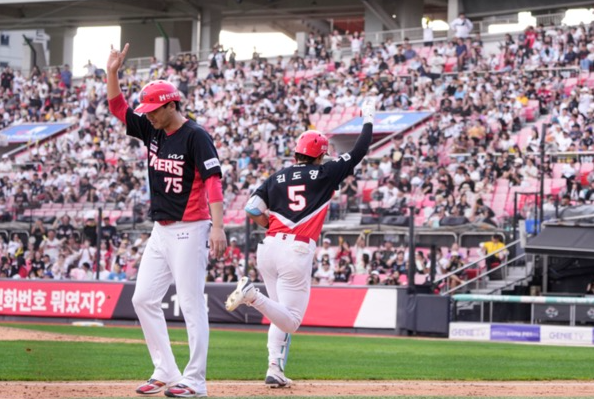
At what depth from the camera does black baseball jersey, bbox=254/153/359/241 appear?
941 cm

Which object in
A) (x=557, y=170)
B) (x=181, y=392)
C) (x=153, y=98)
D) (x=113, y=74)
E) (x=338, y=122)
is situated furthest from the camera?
(x=338, y=122)

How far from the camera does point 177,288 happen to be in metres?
8.26

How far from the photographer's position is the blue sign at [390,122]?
31453 millimetres

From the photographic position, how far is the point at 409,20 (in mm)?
41625

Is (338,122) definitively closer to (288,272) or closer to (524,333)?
(524,333)

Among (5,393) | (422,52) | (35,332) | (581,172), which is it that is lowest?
(35,332)

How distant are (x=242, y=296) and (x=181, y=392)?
3.29 feet

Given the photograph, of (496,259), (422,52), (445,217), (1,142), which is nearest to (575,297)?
(496,259)

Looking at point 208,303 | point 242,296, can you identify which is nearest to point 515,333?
point 208,303

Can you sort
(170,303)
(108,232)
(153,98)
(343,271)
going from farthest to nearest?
(108,232)
(170,303)
(343,271)
(153,98)

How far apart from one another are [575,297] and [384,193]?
658 centimetres

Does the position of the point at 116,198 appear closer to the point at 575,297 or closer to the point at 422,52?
the point at 422,52

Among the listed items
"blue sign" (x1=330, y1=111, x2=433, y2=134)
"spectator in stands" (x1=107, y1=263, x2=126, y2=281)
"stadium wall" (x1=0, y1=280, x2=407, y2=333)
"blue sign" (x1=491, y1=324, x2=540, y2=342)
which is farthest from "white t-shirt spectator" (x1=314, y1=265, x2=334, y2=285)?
"blue sign" (x1=330, y1=111, x2=433, y2=134)

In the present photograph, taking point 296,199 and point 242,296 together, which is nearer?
point 242,296
